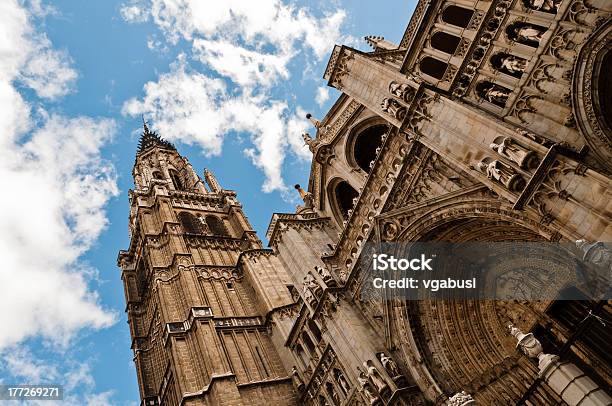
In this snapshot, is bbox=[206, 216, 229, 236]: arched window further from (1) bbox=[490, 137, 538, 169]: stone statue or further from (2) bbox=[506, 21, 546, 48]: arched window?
(1) bbox=[490, 137, 538, 169]: stone statue

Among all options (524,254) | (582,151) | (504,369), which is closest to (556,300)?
(524,254)

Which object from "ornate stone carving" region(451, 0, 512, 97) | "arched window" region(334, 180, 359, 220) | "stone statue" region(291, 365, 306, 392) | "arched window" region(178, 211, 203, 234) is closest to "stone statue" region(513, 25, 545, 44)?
"ornate stone carving" region(451, 0, 512, 97)

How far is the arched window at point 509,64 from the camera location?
12191 millimetres

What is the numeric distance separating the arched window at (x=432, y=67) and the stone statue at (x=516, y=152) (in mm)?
5737

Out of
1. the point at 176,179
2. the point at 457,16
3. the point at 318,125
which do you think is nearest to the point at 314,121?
the point at 318,125

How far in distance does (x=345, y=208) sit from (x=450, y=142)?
33.4 ft

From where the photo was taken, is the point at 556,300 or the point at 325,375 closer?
the point at 556,300

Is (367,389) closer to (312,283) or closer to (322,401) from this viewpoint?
(312,283)

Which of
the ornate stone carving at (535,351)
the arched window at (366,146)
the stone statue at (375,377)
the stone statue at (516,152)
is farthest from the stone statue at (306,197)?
the ornate stone carving at (535,351)

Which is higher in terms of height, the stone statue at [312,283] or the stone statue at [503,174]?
the stone statue at [312,283]

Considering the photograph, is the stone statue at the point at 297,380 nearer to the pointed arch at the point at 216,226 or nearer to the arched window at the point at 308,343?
the arched window at the point at 308,343

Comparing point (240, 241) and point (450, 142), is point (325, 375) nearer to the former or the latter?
point (450, 142)

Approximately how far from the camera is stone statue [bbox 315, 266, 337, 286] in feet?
59.5

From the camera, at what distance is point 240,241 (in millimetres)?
40031
